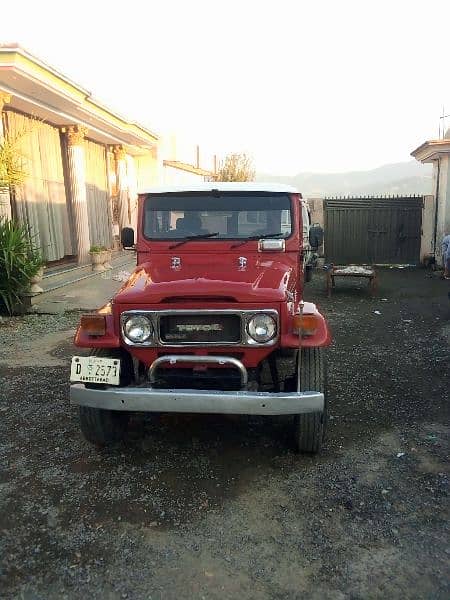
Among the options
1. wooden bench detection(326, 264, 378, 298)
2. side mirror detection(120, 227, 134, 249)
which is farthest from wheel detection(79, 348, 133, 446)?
wooden bench detection(326, 264, 378, 298)

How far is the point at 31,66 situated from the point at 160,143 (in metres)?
10.1

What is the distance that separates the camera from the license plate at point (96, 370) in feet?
10.8

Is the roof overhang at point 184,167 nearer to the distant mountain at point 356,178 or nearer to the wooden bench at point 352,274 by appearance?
the wooden bench at point 352,274

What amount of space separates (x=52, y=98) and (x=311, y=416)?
887 cm

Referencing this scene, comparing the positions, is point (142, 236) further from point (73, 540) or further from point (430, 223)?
point (430, 223)

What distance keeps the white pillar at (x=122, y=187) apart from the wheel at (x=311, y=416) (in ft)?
45.4

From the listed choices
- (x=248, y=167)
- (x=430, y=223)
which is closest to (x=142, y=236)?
(x=430, y=223)

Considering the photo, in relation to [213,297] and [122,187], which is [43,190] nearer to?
[122,187]

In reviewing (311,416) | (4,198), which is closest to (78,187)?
(4,198)

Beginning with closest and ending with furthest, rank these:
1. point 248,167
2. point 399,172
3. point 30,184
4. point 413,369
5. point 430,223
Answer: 1. point 413,369
2. point 30,184
3. point 430,223
4. point 248,167
5. point 399,172

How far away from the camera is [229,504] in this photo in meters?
3.04

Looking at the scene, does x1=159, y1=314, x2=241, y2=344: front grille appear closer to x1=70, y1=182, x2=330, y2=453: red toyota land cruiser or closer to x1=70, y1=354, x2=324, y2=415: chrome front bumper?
x1=70, y1=182, x2=330, y2=453: red toyota land cruiser

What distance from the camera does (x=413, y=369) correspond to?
18.0 feet

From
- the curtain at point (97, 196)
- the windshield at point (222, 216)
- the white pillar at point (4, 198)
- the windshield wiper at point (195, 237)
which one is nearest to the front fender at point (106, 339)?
the windshield wiper at point (195, 237)
